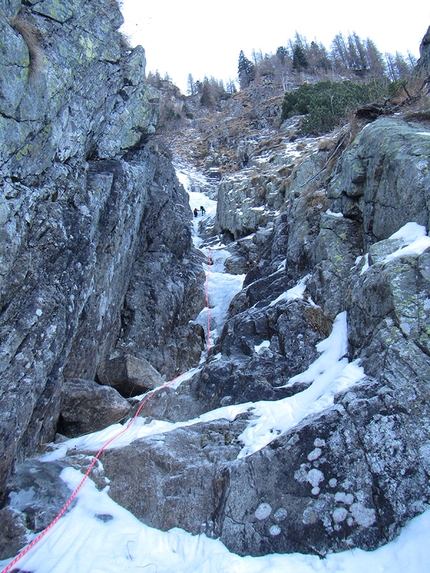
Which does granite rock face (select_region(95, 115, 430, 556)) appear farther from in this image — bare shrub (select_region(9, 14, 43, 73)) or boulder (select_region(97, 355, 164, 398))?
bare shrub (select_region(9, 14, 43, 73))

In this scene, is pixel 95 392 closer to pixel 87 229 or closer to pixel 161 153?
pixel 87 229

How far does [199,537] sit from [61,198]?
313 inches

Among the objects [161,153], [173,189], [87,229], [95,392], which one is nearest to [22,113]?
[87,229]

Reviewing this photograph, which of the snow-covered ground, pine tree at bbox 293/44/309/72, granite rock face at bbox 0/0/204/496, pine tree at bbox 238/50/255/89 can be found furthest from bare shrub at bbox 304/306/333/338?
pine tree at bbox 238/50/255/89

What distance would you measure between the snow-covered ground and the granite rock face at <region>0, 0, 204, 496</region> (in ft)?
6.06

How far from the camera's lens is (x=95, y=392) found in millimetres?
9414

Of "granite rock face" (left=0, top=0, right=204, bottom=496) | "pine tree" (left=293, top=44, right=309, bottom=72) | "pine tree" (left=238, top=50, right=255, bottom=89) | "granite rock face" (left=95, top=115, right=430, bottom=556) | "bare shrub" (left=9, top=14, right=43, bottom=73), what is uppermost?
"pine tree" (left=238, top=50, right=255, bottom=89)

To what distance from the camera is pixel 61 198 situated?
885cm

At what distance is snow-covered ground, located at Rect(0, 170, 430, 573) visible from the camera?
13.2ft

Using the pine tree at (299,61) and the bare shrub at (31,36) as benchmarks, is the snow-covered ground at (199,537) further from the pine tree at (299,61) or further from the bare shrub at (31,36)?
the pine tree at (299,61)

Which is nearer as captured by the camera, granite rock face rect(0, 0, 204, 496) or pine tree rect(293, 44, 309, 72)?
A: granite rock face rect(0, 0, 204, 496)

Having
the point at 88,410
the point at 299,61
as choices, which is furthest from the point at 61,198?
the point at 299,61

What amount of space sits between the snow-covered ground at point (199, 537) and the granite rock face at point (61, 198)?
1.85m

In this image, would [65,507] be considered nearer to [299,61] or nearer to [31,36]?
[31,36]
